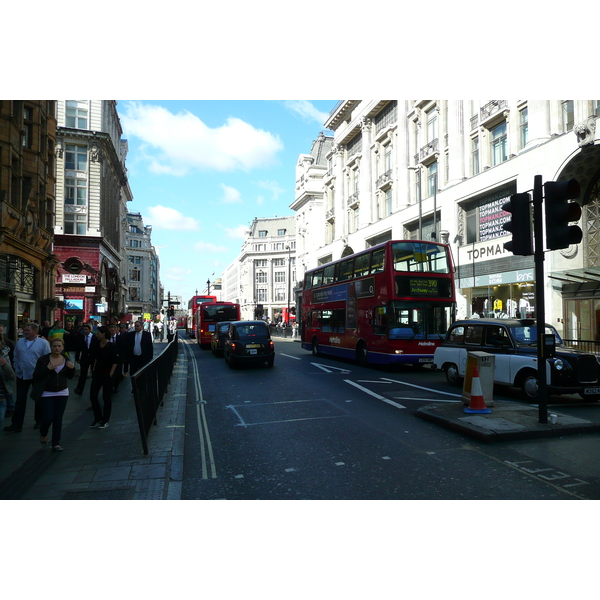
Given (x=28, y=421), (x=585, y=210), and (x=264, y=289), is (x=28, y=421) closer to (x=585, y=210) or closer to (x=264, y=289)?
(x=585, y=210)

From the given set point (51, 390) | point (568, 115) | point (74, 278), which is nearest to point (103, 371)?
point (51, 390)

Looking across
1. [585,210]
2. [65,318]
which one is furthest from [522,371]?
[65,318]

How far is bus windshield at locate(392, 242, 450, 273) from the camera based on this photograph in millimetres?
16438

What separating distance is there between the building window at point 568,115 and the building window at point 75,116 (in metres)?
37.1

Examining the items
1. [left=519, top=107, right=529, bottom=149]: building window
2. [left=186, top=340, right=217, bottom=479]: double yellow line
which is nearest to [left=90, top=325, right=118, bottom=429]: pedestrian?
[left=186, top=340, right=217, bottom=479]: double yellow line

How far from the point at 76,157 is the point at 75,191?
2.95m

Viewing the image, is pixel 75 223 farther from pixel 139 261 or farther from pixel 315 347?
pixel 139 261

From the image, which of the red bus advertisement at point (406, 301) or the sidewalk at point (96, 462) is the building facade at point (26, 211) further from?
the red bus advertisement at point (406, 301)

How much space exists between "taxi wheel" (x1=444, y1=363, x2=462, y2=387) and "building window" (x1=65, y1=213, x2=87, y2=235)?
123 ft

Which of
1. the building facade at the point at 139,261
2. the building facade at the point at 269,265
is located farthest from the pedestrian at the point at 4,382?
the building facade at the point at 269,265

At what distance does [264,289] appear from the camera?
11862 cm

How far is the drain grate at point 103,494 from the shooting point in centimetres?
496

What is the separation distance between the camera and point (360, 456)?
637 centimetres

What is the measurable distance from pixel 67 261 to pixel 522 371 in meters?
38.5
